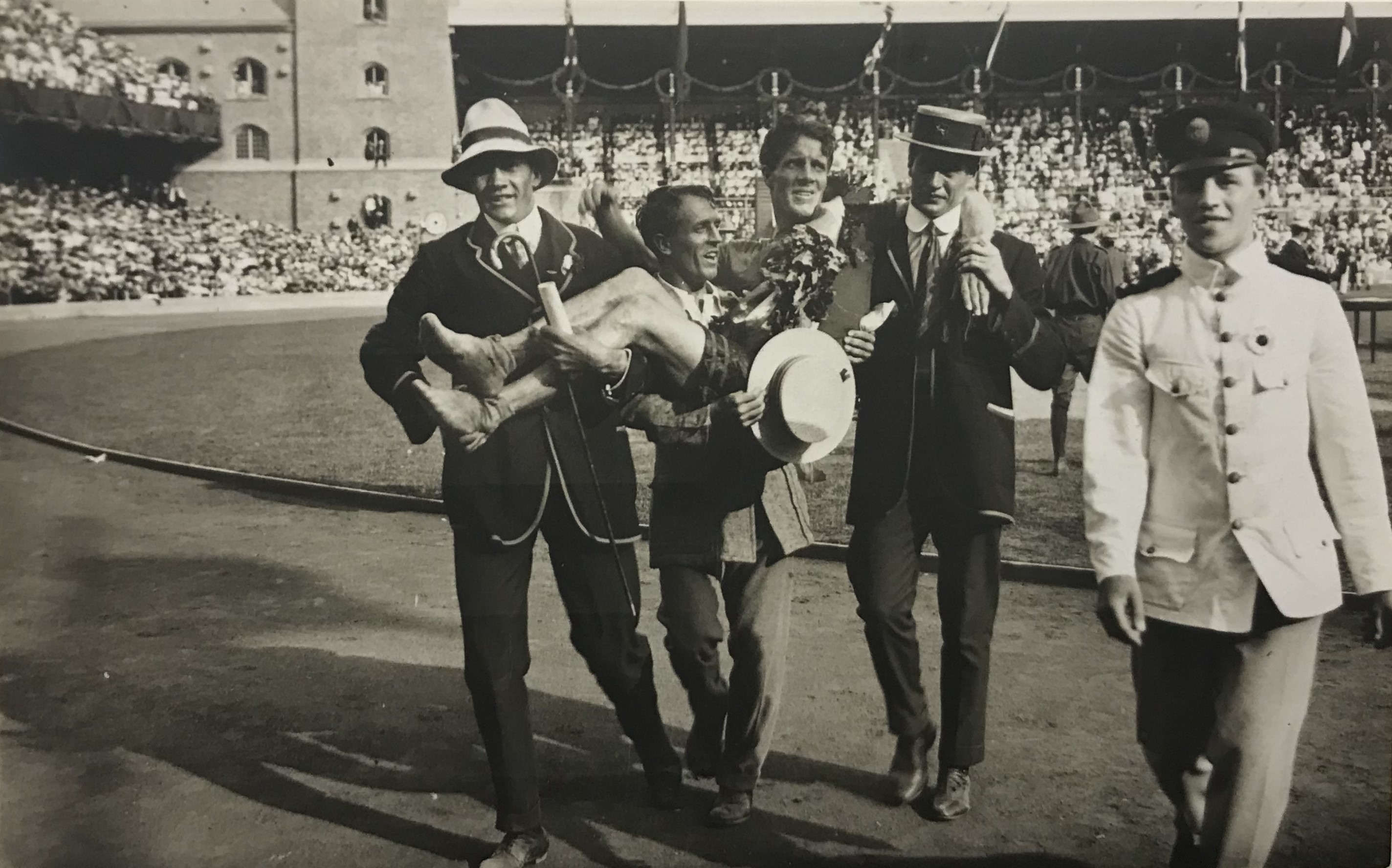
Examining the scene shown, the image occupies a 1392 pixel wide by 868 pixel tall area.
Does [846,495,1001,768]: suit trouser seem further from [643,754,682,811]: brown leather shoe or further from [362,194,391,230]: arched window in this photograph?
[362,194,391,230]: arched window

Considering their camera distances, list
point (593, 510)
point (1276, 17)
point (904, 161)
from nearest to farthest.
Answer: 1. point (593, 510)
2. point (904, 161)
3. point (1276, 17)

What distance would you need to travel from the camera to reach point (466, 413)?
10.6ft

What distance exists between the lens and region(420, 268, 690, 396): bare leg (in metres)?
3.24

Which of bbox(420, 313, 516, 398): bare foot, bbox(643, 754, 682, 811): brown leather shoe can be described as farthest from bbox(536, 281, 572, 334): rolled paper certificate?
bbox(643, 754, 682, 811): brown leather shoe

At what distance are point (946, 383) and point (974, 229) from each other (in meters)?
0.46

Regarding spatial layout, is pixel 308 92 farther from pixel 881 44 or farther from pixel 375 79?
pixel 881 44

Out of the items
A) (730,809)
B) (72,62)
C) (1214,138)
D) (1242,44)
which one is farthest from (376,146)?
(1242,44)

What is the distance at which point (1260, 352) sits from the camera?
9.27 feet

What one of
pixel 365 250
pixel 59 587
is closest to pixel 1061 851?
pixel 365 250

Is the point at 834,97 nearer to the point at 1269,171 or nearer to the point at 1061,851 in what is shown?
the point at 1269,171

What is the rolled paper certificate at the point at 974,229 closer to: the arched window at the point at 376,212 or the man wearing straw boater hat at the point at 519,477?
the man wearing straw boater hat at the point at 519,477

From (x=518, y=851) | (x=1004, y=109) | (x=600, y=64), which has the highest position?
(x=600, y=64)

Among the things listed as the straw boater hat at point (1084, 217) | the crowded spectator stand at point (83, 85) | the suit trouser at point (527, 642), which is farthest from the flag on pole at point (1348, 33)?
the crowded spectator stand at point (83, 85)

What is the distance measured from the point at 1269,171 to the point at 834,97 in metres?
1.40
